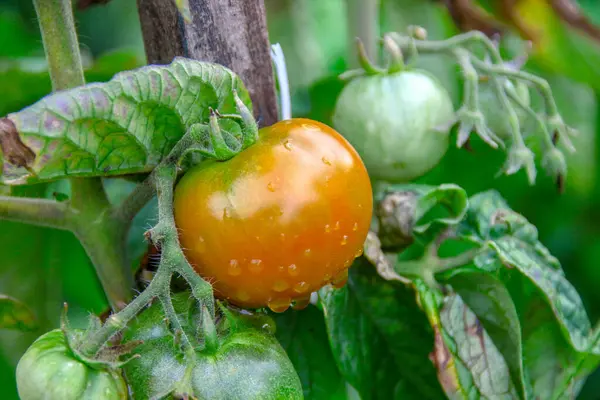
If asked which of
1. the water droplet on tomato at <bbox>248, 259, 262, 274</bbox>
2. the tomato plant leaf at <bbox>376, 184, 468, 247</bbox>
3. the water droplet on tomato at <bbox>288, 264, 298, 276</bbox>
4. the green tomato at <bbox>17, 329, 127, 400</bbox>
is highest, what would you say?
the water droplet on tomato at <bbox>248, 259, 262, 274</bbox>

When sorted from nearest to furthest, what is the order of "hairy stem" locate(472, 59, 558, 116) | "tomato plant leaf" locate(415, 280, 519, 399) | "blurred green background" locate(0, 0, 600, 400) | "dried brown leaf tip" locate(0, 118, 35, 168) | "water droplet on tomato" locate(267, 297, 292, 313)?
"dried brown leaf tip" locate(0, 118, 35, 168) → "water droplet on tomato" locate(267, 297, 292, 313) → "tomato plant leaf" locate(415, 280, 519, 399) → "hairy stem" locate(472, 59, 558, 116) → "blurred green background" locate(0, 0, 600, 400)

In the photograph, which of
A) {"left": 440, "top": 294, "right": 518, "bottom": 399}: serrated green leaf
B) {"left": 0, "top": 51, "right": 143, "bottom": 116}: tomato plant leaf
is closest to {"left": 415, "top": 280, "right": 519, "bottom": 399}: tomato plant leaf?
{"left": 440, "top": 294, "right": 518, "bottom": 399}: serrated green leaf

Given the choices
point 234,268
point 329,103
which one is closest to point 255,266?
point 234,268

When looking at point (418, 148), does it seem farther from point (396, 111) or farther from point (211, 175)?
point (211, 175)

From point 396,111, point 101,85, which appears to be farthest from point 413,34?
point 101,85

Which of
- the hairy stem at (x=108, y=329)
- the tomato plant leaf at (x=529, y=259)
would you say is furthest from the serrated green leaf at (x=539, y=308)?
the hairy stem at (x=108, y=329)

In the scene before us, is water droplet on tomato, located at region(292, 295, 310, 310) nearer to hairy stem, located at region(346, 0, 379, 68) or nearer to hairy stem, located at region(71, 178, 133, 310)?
hairy stem, located at region(71, 178, 133, 310)
